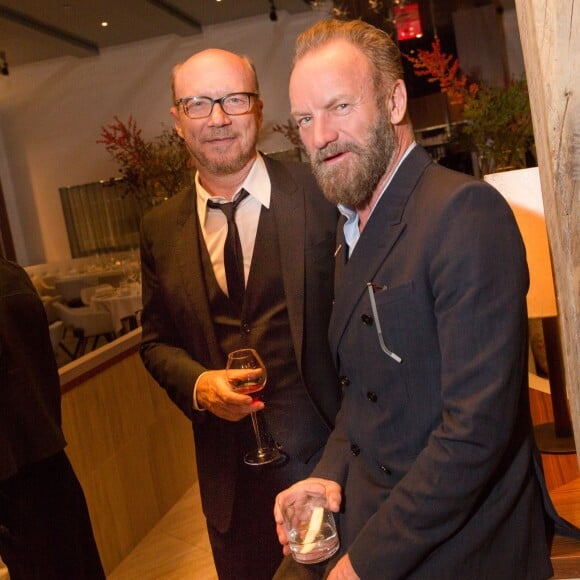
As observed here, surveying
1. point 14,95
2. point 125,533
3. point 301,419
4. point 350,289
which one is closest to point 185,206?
point 301,419

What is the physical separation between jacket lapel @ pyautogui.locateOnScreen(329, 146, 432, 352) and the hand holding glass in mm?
334

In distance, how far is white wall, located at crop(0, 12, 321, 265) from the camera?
12.3 meters

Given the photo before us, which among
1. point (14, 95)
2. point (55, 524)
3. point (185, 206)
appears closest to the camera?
point (185, 206)

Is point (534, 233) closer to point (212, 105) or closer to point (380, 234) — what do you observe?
point (212, 105)

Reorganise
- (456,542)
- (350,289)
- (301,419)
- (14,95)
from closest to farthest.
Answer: (456,542) → (350,289) → (301,419) → (14,95)

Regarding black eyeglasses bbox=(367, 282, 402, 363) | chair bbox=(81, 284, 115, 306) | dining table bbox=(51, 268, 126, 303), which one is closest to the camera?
black eyeglasses bbox=(367, 282, 402, 363)

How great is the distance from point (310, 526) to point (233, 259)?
33.9 inches

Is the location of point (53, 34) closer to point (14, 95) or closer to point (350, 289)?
point (14, 95)

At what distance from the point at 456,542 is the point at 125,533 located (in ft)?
11.5

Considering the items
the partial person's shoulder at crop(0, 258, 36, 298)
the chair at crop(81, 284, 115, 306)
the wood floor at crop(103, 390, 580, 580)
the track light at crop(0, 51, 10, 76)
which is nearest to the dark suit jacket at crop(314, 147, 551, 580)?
the wood floor at crop(103, 390, 580, 580)

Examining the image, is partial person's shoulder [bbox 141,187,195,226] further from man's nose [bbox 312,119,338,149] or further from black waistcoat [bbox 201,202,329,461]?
man's nose [bbox 312,119,338,149]

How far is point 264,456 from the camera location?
2.13m

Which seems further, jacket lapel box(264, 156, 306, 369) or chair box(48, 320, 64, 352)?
chair box(48, 320, 64, 352)

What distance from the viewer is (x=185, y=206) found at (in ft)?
7.70
